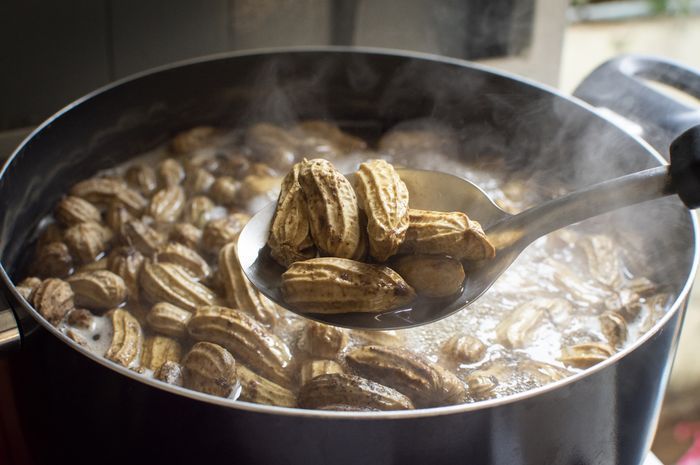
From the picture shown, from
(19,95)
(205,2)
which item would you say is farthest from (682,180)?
(19,95)

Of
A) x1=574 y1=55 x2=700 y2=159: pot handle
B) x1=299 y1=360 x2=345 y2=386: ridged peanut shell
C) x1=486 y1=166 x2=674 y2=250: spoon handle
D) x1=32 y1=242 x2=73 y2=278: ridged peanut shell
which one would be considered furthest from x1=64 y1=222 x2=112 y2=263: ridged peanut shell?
x1=574 y1=55 x2=700 y2=159: pot handle

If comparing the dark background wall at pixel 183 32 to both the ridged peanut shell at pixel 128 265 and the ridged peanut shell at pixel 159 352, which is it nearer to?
the ridged peanut shell at pixel 128 265

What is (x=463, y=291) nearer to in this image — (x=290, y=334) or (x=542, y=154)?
(x=290, y=334)

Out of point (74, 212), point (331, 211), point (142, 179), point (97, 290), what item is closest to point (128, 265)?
point (97, 290)

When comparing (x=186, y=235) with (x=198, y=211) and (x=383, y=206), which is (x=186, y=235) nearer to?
(x=198, y=211)

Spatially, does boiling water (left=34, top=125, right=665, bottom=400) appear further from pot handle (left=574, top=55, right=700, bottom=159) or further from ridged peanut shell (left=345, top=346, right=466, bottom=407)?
pot handle (left=574, top=55, right=700, bottom=159)
